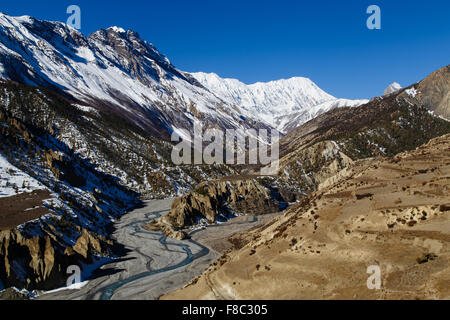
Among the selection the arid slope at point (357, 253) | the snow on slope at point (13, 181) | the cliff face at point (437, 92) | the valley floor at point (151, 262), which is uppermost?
the cliff face at point (437, 92)

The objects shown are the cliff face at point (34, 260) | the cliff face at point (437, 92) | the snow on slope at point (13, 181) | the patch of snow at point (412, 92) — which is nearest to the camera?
the cliff face at point (34, 260)

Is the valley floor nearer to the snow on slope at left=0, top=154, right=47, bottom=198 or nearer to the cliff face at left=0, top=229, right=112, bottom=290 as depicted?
the cliff face at left=0, top=229, right=112, bottom=290

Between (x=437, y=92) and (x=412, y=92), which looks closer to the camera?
(x=437, y=92)

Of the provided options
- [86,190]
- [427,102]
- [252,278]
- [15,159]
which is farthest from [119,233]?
[427,102]

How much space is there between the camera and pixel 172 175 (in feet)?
533

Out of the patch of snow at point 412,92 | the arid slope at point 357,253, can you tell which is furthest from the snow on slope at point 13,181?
the patch of snow at point 412,92

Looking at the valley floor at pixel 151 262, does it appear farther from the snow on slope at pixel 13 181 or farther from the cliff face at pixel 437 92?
the cliff face at pixel 437 92

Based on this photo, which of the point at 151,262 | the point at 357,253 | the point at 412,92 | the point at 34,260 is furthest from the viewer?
the point at 412,92

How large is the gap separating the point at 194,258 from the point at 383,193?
40.7 meters

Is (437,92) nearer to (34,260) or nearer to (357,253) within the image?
(357,253)

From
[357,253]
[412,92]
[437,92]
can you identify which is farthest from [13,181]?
[412,92]

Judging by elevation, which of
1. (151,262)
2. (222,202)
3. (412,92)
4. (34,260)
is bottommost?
(151,262)

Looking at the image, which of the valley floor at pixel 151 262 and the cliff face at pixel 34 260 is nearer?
the cliff face at pixel 34 260

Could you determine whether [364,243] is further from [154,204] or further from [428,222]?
[154,204]
